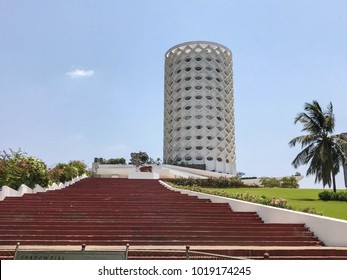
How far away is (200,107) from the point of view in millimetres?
62375

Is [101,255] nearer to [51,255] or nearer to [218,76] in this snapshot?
[51,255]

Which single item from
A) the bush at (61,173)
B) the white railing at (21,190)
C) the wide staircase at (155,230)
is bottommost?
the wide staircase at (155,230)

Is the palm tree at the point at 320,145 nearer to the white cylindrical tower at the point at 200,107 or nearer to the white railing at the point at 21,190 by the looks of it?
the white railing at the point at 21,190

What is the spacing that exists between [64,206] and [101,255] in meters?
7.15

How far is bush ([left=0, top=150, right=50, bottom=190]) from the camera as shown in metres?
12.1

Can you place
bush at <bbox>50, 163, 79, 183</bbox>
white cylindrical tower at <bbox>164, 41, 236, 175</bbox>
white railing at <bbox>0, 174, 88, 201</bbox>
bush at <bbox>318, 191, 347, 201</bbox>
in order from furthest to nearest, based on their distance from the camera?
white cylindrical tower at <bbox>164, 41, 236, 175</bbox> → bush at <bbox>50, 163, 79, 183</bbox> → bush at <bbox>318, 191, 347, 201</bbox> → white railing at <bbox>0, 174, 88, 201</bbox>

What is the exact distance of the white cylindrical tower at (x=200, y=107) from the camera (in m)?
60.8

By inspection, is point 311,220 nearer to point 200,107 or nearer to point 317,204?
point 317,204

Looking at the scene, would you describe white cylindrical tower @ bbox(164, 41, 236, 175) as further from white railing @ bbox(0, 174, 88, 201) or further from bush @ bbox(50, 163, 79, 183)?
white railing @ bbox(0, 174, 88, 201)

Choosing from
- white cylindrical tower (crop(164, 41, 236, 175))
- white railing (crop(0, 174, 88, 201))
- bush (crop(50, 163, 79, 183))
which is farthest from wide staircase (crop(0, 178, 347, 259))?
white cylindrical tower (crop(164, 41, 236, 175))

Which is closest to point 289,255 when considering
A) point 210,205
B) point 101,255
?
point 101,255

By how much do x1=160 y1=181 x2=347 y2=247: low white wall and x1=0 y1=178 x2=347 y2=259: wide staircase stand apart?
201mm

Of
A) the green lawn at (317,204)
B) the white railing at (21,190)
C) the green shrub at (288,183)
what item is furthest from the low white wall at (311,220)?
the green shrub at (288,183)

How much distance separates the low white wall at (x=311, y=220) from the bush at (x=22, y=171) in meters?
7.91
